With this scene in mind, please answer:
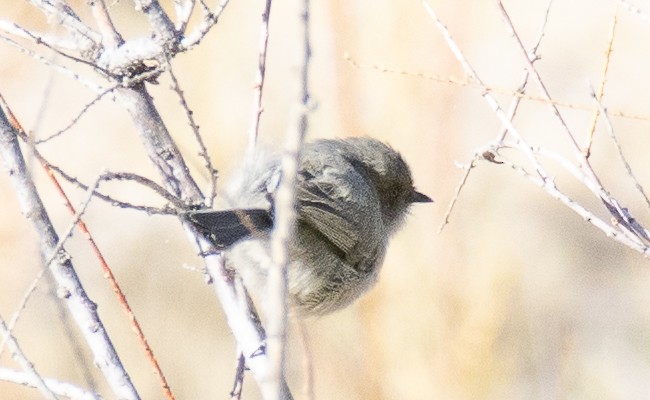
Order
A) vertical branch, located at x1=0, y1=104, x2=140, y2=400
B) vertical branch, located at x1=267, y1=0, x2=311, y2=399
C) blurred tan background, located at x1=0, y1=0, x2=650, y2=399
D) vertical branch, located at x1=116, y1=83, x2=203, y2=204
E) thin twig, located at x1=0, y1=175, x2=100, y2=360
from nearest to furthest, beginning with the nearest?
vertical branch, located at x1=267, y1=0, x2=311, y2=399
thin twig, located at x1=0, y1=175, x2=100, y2=360
vertical branch, located at x1=0, y1=104, x2=140, y2=400
vertical branch, located at x1=116, y1=83, x2=203, y2=204
blurred tan background, located at x1=0, y1=0, x2=650, y2=399

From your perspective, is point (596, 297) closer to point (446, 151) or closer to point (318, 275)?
point (446, 151)

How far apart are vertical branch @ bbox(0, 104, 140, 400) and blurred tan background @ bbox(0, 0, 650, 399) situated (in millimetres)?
2977

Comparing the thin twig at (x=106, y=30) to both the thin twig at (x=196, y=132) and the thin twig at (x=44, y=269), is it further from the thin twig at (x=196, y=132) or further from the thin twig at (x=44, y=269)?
the thin twig at (x=44, y=269)

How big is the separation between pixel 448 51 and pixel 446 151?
0.63 metres

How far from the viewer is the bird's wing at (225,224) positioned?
2.46 meters

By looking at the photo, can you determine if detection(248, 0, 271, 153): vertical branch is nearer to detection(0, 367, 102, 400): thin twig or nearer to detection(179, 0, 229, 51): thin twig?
detection(179, 0, 229, 51): thin twig

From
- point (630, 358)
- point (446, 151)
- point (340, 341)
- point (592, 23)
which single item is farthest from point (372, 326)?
point (592, 23)

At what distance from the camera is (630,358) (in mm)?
5590

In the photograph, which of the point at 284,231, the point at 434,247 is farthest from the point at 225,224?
the point at 434,247

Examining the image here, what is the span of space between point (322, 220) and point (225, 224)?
68cm

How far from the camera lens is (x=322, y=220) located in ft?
10.3

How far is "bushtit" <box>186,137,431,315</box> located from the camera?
8.86 feet

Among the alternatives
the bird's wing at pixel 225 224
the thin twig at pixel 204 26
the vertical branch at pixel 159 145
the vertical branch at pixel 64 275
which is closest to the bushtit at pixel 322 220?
the bird's wing at pixel 225 224

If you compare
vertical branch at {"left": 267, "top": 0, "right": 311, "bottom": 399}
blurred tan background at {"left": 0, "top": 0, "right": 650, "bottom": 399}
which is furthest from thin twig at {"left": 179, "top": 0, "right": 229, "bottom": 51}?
blurred tan background at {"left": 0, "top": 0, "right": 650, "bottom": 399}
